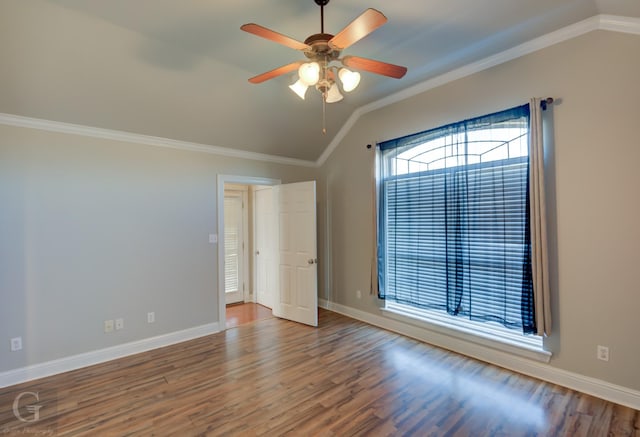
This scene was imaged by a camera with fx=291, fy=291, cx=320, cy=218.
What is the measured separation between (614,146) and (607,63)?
70 cm

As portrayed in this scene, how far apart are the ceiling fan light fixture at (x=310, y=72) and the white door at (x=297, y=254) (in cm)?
231

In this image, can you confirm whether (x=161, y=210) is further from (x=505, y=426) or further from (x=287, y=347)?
(x=505, y=426)

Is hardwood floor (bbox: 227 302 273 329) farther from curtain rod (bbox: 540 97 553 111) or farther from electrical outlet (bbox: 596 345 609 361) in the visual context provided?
curtain rod (bbox: 540 97 553 111)

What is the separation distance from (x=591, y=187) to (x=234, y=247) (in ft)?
16.7

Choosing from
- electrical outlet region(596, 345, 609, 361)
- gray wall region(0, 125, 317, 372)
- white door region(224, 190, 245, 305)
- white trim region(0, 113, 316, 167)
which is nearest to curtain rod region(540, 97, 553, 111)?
electrical outlet region(596, 345, 609, 361)

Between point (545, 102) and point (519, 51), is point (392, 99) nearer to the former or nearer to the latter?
point (519, 51)

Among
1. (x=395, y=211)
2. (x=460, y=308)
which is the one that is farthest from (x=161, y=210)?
(x=460, y=308)

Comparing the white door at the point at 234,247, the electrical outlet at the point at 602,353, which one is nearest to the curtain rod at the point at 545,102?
the electrical outlet at the point at 602,353

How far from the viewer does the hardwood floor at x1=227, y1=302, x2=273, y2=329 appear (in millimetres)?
4516

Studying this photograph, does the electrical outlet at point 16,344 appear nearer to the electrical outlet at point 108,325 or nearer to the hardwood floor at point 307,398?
the hardwood floor at point 307,398

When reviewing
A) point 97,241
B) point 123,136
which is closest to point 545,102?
point 123,136

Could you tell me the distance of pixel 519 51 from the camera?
286 centimetres

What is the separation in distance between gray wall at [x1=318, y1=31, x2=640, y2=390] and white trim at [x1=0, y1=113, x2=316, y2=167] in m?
3.18

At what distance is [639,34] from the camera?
7.49 ft
